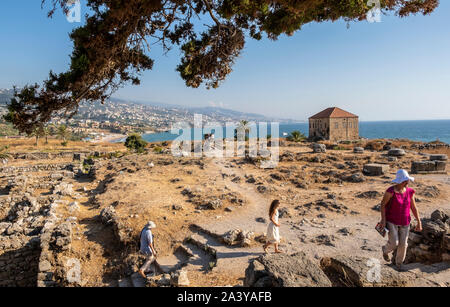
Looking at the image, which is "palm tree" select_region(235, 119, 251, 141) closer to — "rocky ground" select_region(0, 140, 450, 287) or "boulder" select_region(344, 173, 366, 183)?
"rocky ground" select_region(0, 140, 450, 287)

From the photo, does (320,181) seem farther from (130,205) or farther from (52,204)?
(52,204)

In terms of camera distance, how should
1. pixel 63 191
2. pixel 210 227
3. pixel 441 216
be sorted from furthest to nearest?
pixel 63 191 < pixel 210 227 < pixel 441 216

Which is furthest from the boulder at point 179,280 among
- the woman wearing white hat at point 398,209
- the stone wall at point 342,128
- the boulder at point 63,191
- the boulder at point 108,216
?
the stone wall at point 342,128

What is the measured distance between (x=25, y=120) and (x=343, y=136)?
5012 cm

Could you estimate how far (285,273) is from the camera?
467 cm

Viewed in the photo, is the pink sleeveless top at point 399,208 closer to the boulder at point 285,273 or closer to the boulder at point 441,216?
the boulder at point 285,273

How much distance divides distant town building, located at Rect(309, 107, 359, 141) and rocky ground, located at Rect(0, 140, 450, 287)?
1206 inches

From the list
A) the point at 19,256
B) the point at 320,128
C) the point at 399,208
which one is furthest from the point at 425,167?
the point at 320,128

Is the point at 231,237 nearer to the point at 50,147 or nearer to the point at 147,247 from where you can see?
the point at 147,247

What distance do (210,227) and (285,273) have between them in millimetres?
5726

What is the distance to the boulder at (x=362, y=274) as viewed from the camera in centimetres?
466

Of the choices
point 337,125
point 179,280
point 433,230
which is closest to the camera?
point 179,280
